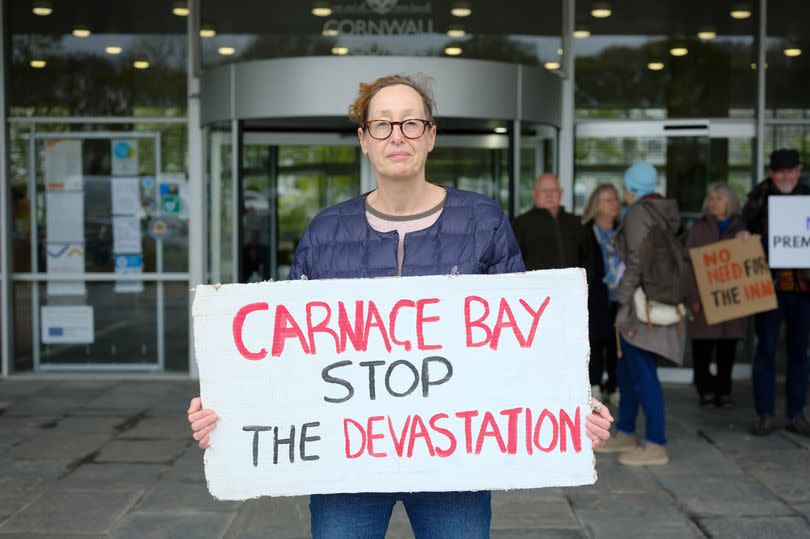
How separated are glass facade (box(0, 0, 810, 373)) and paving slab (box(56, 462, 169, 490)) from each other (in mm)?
3336

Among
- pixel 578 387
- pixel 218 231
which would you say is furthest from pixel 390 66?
pixel 578 387

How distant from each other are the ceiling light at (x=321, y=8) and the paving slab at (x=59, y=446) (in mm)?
4186

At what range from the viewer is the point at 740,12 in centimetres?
935

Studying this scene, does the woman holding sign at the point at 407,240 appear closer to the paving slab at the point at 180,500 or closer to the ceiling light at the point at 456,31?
the paving slab at the point at 180,500

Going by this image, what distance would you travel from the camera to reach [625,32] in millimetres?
9320

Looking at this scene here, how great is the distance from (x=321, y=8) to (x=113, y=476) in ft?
16.1

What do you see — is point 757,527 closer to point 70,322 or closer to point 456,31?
point 456,31

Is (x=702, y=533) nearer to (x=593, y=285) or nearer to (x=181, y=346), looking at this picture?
(x=593, y=285)

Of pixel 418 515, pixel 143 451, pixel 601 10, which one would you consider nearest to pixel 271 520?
pixel 143 451

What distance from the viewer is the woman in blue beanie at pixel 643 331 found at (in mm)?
5762

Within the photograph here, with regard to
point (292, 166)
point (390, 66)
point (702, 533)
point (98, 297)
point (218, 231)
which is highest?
point (390, 66)

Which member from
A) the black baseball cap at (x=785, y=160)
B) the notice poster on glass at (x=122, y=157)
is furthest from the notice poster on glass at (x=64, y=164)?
the black baseball cap at (x=785, y=160)

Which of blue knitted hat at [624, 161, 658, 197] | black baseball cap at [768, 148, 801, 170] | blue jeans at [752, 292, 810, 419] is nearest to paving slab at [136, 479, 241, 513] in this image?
blue knitted hat at [624, 161, 658, 197]

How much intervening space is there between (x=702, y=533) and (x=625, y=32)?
18.9ft
